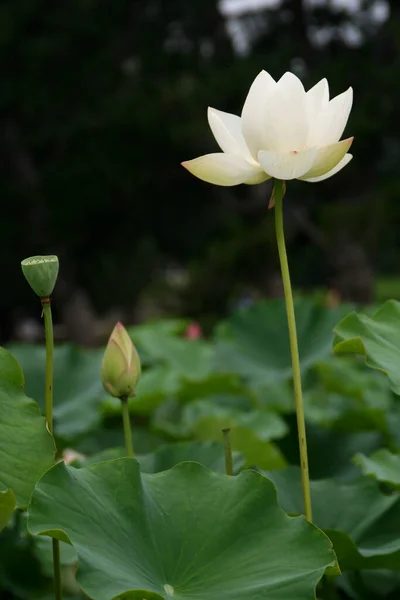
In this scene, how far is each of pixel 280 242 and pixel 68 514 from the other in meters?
0.20

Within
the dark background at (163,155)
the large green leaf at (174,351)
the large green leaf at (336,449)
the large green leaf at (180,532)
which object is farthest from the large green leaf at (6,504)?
the dark background at (163,155)

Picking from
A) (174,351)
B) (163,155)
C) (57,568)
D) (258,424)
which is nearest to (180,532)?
(57,568)

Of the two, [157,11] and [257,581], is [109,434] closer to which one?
[257,581]

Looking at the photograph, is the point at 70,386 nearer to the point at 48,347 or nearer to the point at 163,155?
the point at 48,347

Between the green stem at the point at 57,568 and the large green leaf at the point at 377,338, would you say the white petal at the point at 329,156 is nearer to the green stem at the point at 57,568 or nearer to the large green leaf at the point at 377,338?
the large green leaf at the point at 377,338

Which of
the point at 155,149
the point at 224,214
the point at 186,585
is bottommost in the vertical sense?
the point at 224,214

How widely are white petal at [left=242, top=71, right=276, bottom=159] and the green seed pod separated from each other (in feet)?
0.45

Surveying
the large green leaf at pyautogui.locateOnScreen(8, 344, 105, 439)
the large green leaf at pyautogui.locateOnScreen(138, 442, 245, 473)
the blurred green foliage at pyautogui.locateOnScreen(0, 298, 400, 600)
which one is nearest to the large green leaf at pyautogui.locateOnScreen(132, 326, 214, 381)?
the blurred green foliage at pyautogui.locateOnScreen(0, 298, 400, 600)

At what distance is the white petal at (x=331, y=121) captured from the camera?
553 millimetres

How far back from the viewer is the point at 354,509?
68 cm

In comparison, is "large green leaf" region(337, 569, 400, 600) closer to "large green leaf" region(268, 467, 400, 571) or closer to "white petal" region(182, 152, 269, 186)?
"large green leaf" region(268, 467, 400, 571)

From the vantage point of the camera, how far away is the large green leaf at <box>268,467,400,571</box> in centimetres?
66

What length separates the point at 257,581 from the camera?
0.49m

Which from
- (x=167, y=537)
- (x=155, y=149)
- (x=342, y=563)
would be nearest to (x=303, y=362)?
(x=342, y=563)
